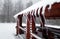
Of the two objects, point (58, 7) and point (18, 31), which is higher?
point (58, 7)

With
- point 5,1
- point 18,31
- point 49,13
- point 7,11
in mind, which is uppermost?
point 5,1

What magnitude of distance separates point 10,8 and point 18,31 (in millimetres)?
42587

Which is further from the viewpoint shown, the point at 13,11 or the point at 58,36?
the point at 13,11

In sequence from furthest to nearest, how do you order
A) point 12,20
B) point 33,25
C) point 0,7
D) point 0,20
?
point 0,7
point 12,20
point 0,20
point 33,25

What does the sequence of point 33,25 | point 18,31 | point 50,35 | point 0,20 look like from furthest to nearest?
point 0,20 < point 18,31 < point 33,25 < point 50,35

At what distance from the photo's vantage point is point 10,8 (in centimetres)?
5428

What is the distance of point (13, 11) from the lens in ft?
174

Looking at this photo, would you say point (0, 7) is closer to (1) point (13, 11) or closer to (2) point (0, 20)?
(1) point (13, 11)

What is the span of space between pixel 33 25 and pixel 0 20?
35.7m

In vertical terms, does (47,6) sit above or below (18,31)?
above

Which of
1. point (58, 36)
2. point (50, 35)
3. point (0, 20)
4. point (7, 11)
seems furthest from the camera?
point (7, 11)

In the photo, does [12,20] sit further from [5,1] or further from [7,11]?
[5,1]

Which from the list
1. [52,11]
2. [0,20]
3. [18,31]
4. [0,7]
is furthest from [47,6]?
[0,7]

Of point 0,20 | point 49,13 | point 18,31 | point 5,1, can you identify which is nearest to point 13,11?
point 5,1
